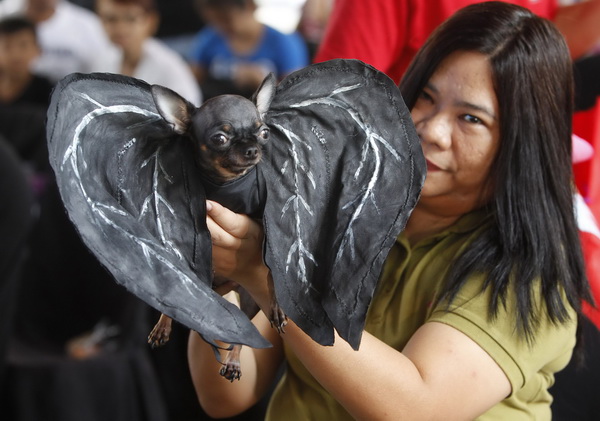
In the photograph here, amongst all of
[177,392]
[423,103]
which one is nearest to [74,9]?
[177,392]

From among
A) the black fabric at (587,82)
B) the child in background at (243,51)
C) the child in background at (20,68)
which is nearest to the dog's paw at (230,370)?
the black fabric at (587,82)

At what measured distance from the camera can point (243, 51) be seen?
11.5ft

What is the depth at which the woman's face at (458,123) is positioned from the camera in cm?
106

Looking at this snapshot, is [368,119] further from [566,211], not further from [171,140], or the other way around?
[566,211]

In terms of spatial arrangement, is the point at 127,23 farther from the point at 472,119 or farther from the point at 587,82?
the point at 472,119

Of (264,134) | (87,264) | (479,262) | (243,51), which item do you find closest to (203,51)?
(243,51)

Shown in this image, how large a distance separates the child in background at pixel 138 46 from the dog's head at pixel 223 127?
2373 mm

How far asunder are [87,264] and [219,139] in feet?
5.43

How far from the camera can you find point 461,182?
1.11 m

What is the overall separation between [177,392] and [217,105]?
5.51 ft

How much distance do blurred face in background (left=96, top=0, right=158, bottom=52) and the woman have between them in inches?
96.1

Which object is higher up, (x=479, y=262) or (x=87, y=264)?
(x=479, y=262)

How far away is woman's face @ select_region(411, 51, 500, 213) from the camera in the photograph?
1059 millimetres

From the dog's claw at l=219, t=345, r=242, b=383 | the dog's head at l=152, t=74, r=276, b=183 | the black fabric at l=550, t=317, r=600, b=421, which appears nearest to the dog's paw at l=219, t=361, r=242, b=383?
the dog's claw at l=219, t=345, r=242, b=383
